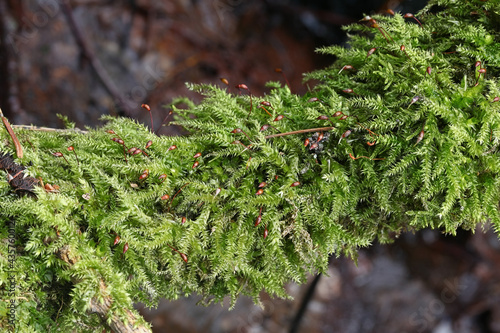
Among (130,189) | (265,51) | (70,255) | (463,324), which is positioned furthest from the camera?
(265,51)

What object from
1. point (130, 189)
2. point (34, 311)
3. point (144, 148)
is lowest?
point (34, 311)

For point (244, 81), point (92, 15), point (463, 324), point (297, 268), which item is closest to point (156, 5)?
point (92, 15)

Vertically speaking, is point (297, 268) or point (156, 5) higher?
point (156, 5)

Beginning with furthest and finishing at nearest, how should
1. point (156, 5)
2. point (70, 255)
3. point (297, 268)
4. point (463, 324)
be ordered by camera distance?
point (156, 5)
point (463, 324)
point (297, 268)
point (70, 255)

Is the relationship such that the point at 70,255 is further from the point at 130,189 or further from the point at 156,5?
the point at 156,5

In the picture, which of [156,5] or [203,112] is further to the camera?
[156,5]
